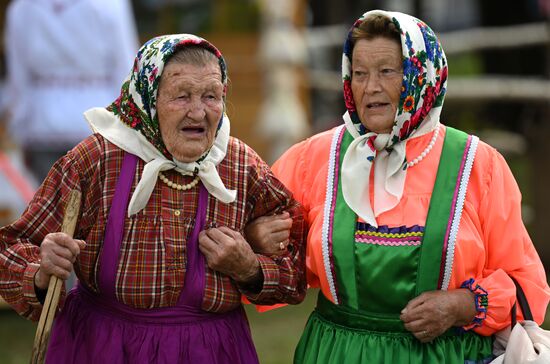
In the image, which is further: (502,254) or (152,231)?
(502,254)

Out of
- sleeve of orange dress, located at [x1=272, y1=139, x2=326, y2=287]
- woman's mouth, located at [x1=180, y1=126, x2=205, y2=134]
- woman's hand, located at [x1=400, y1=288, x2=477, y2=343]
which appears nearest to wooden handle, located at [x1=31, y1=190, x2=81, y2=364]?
woman's mouth, located at [x1=180, y1=126, x2=205, y2=134]

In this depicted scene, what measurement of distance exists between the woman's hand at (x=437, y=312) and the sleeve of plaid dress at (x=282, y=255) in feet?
1.31

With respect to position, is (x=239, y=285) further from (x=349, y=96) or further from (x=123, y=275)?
(x=349, y=96)

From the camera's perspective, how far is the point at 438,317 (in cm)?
331

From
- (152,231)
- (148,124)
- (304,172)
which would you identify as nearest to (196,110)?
(148,124)

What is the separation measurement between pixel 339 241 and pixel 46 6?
312 cm

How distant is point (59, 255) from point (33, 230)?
21cm

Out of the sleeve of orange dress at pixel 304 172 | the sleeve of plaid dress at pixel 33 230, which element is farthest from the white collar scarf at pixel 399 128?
the sleeve of plaid dress at pixel 33 230

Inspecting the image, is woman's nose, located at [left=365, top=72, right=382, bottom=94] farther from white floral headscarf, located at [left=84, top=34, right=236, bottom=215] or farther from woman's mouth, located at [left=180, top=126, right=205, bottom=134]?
woman's mouth, located at [left=180, top=126, right=205, bottom=134]

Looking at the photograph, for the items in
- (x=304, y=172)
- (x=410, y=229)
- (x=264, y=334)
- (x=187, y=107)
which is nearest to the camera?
(x=187, y=107)

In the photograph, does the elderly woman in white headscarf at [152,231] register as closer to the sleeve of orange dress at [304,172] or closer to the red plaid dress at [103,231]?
the red plaid dress at [103,231]

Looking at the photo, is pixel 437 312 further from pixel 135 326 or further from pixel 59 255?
pixel 59 255

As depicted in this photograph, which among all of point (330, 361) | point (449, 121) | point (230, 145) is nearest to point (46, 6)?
point (230, 145)

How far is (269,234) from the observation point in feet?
11.2
